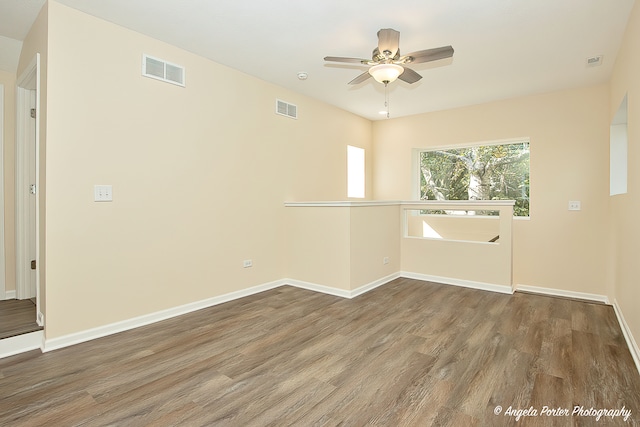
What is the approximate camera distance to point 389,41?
2672 millimetres

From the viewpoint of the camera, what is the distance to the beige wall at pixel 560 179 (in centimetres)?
407

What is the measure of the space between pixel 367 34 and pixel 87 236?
298 cm

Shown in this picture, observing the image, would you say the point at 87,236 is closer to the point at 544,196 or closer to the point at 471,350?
the point at 471,350

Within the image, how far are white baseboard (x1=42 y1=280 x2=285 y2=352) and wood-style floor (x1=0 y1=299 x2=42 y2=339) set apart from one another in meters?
0.25

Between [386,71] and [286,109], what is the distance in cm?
201

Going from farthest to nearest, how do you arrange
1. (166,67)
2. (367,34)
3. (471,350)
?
(166,67) → (367,34) → (471,350)

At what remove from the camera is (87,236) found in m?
2.71

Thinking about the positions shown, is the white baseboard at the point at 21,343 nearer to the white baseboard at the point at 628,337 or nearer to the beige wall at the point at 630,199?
the white baseboard at the point at 628,337

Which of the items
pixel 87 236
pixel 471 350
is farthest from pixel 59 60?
pixel 471 350

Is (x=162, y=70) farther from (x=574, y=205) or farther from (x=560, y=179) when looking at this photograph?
(x=574, y=205)

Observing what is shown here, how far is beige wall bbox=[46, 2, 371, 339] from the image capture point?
2596mm

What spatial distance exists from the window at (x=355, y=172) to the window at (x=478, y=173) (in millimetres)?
1034

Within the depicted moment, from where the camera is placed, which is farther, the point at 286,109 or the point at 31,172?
the point at 286,109

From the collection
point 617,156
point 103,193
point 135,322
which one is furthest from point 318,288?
point 617,156
